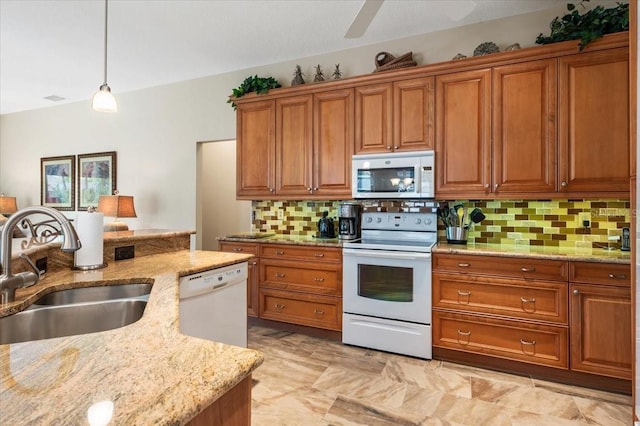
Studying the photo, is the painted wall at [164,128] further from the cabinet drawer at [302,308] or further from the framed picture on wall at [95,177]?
the cabinet drawer at [302,308]

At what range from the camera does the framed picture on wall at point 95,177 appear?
503 centimetres

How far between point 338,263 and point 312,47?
87.7 inches

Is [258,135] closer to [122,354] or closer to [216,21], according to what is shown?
[216,21]

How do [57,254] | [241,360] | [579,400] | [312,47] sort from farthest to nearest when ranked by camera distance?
[312,47], [579,400], [57,254], [241,360]

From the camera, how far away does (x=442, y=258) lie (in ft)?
8.69

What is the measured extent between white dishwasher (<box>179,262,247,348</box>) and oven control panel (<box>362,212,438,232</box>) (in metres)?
1.52

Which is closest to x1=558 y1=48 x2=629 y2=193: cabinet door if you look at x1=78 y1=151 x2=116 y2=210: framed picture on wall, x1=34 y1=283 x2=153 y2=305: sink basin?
x1=34 y1=283 x2=153 y2=305: sink basin

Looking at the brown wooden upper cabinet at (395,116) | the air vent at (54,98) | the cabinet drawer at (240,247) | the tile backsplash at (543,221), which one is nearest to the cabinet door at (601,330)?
the tile backsplash at (543,221)

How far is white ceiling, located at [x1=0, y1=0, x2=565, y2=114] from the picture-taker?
2.80 meters

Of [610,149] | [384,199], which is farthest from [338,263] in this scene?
[610,149]

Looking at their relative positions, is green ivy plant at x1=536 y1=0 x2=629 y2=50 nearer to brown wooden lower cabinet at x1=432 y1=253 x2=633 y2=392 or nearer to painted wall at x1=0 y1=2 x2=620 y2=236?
painted wall at x1=0 y1=2 x2=620 y2=236

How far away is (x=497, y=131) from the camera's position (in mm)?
2674

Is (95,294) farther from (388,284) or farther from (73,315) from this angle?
(388,284)

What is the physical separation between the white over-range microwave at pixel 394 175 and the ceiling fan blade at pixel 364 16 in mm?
1311
